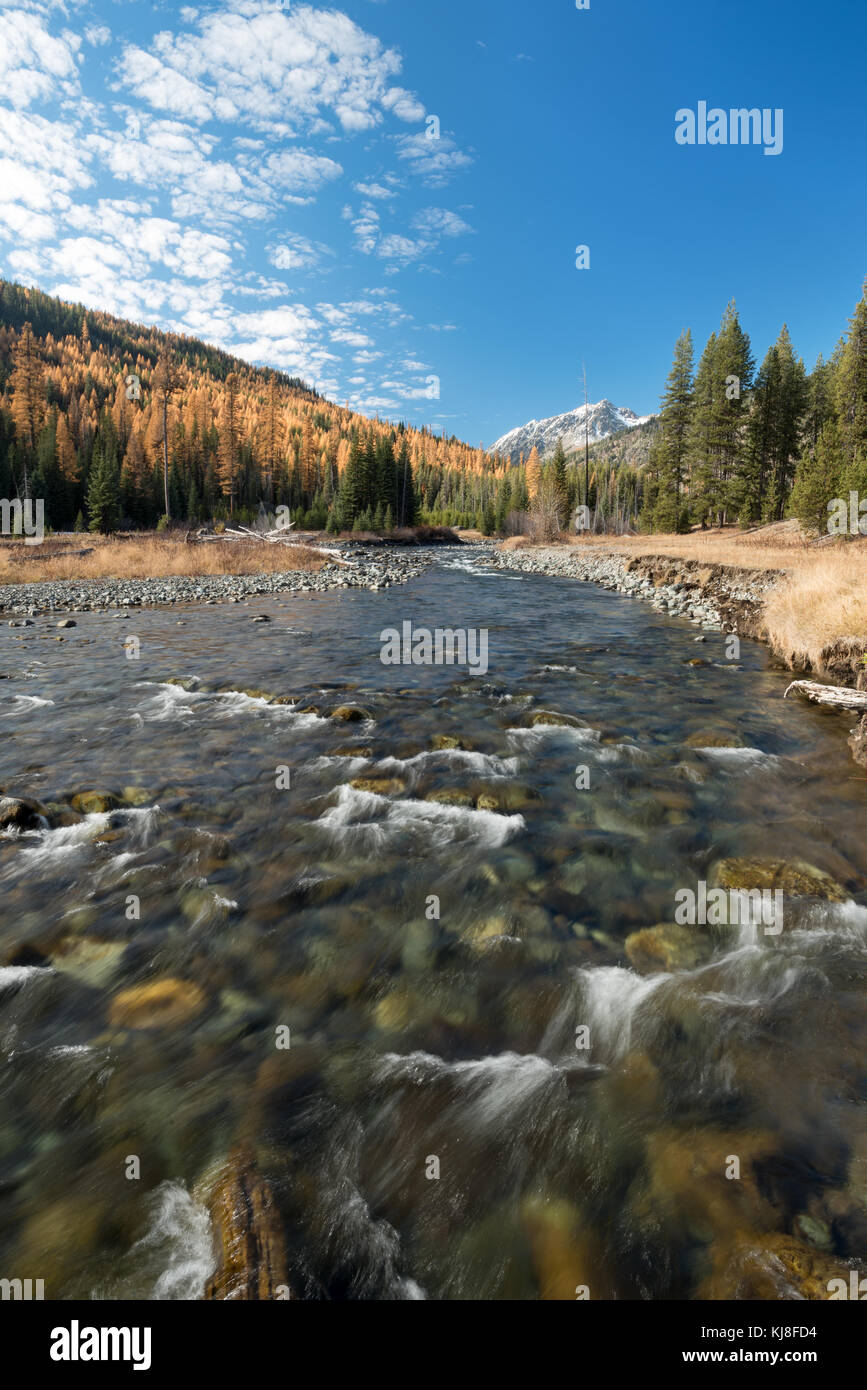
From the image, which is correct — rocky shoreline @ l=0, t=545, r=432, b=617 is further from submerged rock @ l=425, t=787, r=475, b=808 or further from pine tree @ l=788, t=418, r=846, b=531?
pine tree @ l=788, t=418, r=846, b=531

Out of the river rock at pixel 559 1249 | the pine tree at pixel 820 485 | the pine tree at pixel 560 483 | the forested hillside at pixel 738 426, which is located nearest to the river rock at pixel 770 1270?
the river rock at pixel 559 1249

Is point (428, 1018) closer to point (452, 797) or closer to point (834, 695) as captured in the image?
point (452, 797)

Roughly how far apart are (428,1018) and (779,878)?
404 cm

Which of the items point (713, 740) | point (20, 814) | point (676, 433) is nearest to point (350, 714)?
point (20, 814)

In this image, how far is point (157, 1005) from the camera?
445cm

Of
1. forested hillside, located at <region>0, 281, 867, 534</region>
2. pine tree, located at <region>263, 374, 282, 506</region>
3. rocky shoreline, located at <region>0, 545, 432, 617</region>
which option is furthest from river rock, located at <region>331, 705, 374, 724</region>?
pine tree, located at <region>263, 374, 282, 506</region>

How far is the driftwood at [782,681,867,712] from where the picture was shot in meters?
10.0

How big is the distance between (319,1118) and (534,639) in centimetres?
1659

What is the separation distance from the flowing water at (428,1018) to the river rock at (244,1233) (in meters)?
0.07

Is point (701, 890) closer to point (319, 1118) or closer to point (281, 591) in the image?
point (319, 1118)

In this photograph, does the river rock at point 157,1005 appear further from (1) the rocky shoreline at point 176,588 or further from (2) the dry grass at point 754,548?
(2) the dry grass at point 754,548

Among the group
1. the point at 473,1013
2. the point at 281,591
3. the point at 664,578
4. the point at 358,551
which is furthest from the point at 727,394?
the point at 473,1013

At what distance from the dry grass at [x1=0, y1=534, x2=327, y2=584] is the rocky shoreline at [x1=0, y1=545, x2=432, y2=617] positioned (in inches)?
46.3

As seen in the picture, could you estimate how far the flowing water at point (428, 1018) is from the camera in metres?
2.97
